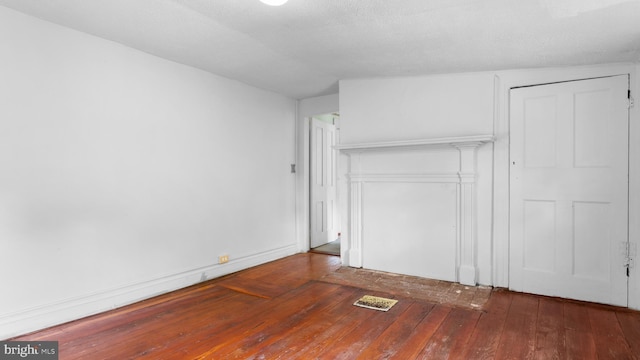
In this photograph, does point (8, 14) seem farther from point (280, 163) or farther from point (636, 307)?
point (636, 307)

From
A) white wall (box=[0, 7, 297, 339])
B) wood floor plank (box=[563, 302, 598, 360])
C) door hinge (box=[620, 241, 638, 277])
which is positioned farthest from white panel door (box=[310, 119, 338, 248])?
door hinge (box=[620, 241, 638, 277])

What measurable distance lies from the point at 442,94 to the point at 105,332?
3.80 meters

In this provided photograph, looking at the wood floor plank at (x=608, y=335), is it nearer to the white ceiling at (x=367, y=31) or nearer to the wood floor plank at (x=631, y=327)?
the wood floor plank at (x=631, y=327)

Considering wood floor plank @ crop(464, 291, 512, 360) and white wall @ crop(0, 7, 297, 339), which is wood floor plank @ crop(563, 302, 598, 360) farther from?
white wall @ crop(0, 7, 297, 339)

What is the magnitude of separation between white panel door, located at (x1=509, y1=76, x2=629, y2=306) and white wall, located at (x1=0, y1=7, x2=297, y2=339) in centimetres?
309

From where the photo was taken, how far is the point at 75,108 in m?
2.80

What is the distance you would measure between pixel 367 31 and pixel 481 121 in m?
1.68

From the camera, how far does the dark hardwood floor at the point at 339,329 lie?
2270 millimetres

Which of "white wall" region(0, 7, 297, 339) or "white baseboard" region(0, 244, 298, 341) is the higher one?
"white wall" region(0, 7, 297, 339)

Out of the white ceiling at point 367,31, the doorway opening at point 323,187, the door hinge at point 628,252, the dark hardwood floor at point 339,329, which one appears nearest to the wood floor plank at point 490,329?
the dark hardwood floor at point 339,329

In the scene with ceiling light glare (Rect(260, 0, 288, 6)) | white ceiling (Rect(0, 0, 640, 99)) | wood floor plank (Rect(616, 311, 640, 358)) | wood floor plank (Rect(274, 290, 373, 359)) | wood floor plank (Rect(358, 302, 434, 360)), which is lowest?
wood floor plank (Rect(616, 311, 640, 358))

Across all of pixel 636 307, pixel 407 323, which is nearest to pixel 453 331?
pixel 407 323

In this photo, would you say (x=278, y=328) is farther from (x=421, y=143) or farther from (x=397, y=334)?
(x=421, y=143)

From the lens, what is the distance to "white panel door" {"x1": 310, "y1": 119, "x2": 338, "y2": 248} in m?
5.48
